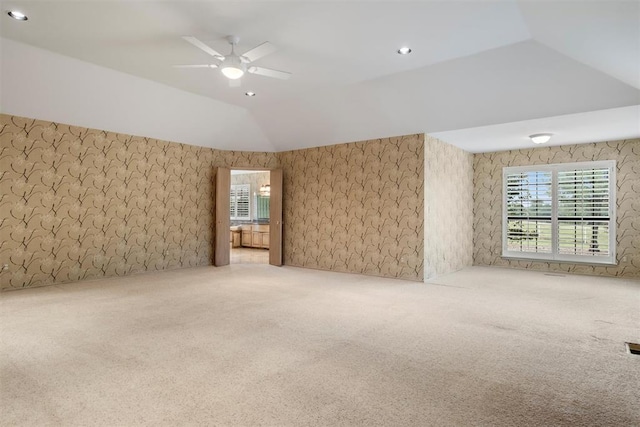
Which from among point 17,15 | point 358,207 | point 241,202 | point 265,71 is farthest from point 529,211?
point 241,202

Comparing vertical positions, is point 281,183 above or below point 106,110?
below

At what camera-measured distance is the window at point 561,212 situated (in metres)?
6.80

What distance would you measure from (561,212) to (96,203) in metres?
8.94

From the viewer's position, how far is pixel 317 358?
288cm

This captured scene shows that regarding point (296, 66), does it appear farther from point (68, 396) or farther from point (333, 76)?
point (68, 396)

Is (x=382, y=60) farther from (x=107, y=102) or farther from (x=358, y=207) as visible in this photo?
(x=107, y=102)

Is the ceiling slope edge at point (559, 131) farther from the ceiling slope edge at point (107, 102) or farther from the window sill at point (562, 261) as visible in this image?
the ceiling slope edge at point (107, 102)

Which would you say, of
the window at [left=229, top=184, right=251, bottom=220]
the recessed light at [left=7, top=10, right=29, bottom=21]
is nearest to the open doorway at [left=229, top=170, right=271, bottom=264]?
the window at [left=229, top=184, right=251, bottom=220]

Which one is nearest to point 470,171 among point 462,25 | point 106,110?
point 462,25

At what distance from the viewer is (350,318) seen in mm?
3965

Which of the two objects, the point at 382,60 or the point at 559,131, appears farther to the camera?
the point at 559,131

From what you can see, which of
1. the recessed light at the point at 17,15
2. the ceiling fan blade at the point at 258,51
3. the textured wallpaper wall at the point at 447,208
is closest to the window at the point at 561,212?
the textured wallpaper wall at the point at 447,208

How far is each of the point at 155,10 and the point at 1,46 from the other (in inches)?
91.6

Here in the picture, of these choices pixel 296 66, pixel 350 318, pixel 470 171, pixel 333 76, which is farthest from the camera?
pixel 470 171
